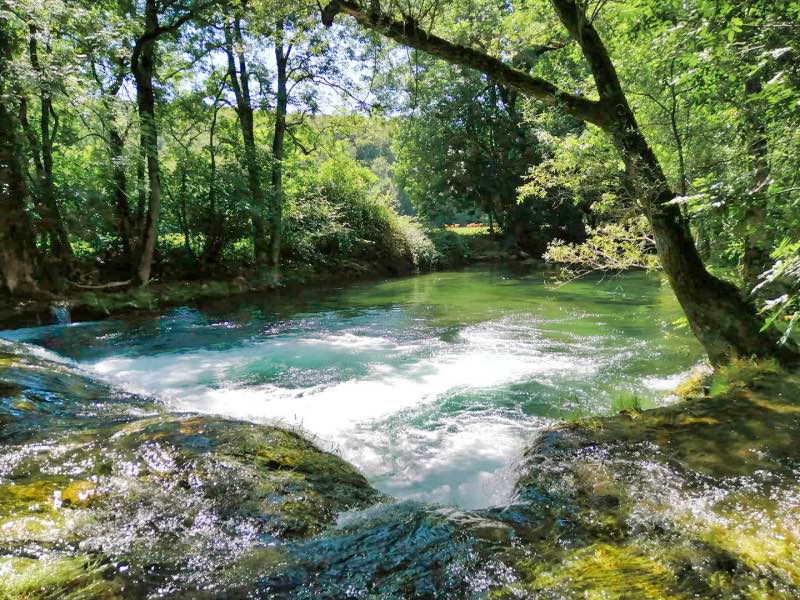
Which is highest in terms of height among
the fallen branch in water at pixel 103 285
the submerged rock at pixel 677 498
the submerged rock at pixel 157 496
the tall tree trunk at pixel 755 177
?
the tall tree trunk at pixel 755 177

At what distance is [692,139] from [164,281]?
14430mm

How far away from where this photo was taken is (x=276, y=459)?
3.53 meters

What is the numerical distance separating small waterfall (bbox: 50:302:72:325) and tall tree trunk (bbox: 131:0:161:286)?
7.74 feet

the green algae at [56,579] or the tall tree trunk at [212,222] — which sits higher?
the tall tree trunk at [212,222]

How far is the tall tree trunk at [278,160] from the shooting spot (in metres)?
16.9

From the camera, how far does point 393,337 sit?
33.8ft

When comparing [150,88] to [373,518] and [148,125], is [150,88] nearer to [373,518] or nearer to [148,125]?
[148,125]

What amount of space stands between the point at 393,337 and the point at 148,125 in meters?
8.27

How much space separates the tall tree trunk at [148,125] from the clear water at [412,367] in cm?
193

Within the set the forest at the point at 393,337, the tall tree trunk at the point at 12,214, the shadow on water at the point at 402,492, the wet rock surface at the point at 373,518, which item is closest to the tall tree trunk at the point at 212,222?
the forest at the point at 393,337

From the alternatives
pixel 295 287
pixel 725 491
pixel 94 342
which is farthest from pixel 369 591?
pixel 295 287

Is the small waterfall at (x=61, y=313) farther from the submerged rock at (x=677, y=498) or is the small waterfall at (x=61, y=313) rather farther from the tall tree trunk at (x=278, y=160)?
the submerged rock at (x=677, y=498)

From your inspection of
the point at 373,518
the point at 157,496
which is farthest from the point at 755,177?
Answer: the point at 157,496

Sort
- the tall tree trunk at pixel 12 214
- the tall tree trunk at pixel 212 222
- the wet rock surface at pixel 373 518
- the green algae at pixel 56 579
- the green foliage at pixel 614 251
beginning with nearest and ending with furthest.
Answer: the green algae at pixel 56 579, the wet rock surface at pixel 373 518, the green foliage at pixel 614 251, the tall tree trunk at pixel 12 214, the tall tree trunk at pixel 212 222
